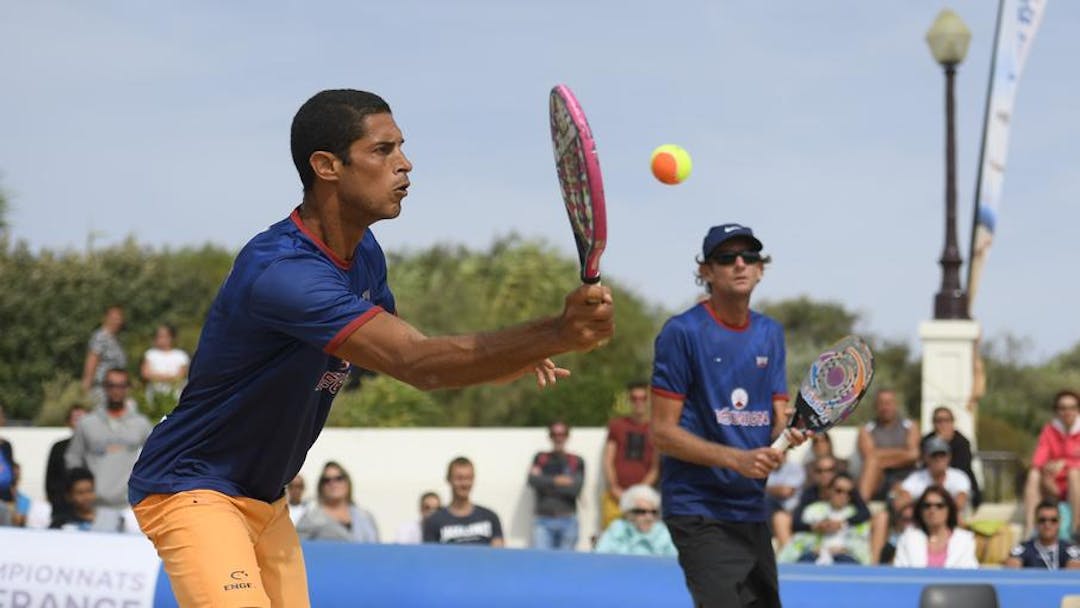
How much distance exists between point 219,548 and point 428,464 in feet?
40.9

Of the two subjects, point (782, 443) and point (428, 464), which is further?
point (428, 464)

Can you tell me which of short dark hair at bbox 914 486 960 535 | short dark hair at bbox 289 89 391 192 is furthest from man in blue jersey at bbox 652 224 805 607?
short dark hair at bbox 914 486 960 535

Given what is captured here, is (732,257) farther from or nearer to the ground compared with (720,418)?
farther from the ground

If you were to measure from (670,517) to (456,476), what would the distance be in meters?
5.75

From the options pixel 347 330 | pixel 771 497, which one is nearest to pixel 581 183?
pixel 347 330

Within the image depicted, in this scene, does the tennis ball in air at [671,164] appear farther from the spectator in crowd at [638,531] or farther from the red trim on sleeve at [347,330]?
the spectator in crowd at [638,531]

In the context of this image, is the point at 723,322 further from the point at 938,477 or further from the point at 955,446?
the point at 955,446

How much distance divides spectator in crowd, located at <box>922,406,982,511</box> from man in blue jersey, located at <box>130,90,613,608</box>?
9430mm

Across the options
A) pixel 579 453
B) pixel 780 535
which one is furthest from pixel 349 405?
pixel 780 535

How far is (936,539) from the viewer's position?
1095 cm

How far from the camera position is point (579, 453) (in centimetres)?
1611

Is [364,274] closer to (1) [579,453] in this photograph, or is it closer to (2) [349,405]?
(1) [579,453]

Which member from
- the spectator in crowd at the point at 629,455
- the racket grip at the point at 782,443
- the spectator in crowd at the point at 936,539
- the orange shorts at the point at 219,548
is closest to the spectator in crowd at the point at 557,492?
the spectator in crowd at the point at 629,455

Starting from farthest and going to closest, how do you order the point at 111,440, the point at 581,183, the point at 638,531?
1. the point at 111,440
2. the point at 638,531
3. the point at 581,183
